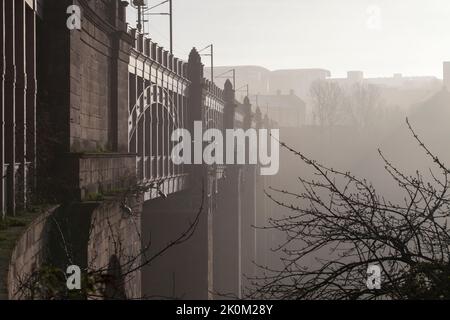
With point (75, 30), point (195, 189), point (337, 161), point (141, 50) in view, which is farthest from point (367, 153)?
point (75, 30)

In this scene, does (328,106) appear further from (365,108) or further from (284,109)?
(284,109)

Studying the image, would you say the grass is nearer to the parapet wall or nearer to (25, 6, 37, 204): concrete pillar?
the parapet wall

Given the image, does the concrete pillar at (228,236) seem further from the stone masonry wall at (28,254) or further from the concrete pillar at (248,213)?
the stone masonry wall at (28,254)

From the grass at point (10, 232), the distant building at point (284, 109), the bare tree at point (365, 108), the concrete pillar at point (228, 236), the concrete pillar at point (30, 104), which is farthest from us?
the distant building at point (284, 109)

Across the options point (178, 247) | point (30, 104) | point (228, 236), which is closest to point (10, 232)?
point (30, 104)

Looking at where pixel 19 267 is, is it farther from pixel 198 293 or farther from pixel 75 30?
pixel 198 293

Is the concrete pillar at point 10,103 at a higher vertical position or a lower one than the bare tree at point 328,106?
lower

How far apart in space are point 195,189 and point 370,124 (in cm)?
6867

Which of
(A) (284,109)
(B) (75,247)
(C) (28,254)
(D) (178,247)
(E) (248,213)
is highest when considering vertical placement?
(A) (284,109)

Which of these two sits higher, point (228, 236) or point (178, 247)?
point (178, 247)

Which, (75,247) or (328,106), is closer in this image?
(75,247)

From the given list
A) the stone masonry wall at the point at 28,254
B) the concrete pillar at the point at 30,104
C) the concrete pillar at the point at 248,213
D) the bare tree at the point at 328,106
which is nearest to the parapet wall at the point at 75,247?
the stone masonry wall at the point at 28,254

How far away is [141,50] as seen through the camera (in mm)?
15500

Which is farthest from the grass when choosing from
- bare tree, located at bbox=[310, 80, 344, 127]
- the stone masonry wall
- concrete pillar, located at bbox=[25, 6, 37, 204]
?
bare tree, located at bbox=[310, 80, 344, 127]
